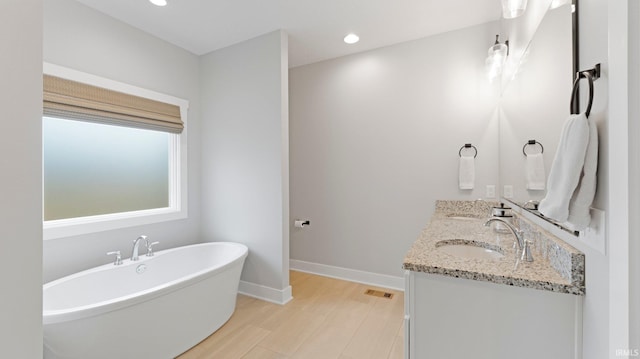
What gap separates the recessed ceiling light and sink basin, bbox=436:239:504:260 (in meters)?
2.29

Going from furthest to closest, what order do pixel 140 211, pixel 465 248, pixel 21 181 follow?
pixel 140 211, pixel 465 248, pixel 21 181

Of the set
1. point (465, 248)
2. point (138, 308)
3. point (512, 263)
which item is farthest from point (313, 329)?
point (512, 263)

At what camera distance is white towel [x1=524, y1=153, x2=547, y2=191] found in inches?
50.1

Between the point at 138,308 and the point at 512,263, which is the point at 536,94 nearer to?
the point at 512,263

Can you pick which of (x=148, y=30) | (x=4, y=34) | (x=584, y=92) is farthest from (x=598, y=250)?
(x=148, y=30)

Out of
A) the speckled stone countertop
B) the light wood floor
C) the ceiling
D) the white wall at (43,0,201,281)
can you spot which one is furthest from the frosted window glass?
the speckled stone countertop

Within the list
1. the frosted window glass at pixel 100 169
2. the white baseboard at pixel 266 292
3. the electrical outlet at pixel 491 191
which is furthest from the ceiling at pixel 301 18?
the white baseboard at pixel 266 292

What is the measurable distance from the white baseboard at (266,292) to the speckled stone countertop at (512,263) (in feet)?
5.45

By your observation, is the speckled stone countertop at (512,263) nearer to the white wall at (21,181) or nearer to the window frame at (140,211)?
the white wall at (21,181)

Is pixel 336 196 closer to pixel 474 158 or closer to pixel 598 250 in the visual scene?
pixel 474 158

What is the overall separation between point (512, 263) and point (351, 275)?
220 cm

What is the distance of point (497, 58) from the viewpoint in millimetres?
2094

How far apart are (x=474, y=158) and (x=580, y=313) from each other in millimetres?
1901

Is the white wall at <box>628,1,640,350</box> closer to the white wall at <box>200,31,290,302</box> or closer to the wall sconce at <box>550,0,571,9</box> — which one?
the wall sconce at <box>550,0,571,9</box>
